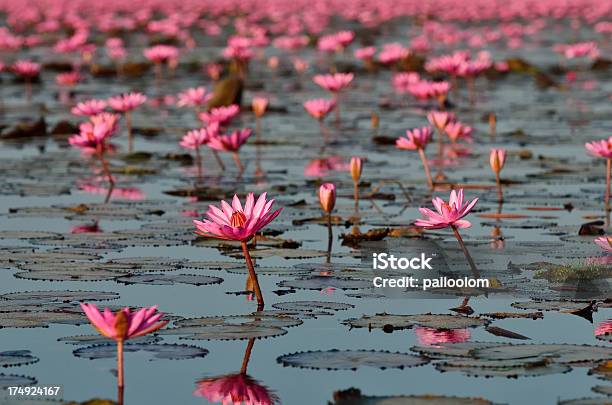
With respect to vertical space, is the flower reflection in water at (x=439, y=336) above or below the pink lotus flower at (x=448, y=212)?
below

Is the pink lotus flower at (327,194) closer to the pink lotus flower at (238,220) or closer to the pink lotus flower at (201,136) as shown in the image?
the pink lotus flower at (238,220)

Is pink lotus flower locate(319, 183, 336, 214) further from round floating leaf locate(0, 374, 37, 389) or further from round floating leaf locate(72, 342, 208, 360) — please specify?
round floating leaf locate(0, 374, 37, 389)

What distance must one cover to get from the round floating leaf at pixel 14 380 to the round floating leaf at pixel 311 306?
1251 millimetres

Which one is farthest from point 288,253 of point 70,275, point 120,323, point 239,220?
point 120,323

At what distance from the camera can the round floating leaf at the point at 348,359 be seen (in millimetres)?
4109

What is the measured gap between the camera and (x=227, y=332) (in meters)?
4.54

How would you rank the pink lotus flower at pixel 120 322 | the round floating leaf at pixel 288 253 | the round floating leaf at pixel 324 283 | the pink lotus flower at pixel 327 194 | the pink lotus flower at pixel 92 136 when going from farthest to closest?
1. the pink lotus flower at pixel 92 136
2. the pink lotus flower at pixel 327 194
3. the round floating leaf at pixel 288 253
4. the round floating leaf at pixel 324 283
5. the pink lotus flower at pixel 120 322

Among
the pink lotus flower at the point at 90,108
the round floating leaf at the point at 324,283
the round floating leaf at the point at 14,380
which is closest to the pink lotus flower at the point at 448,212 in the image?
the round floating leaf at the point at 324,283

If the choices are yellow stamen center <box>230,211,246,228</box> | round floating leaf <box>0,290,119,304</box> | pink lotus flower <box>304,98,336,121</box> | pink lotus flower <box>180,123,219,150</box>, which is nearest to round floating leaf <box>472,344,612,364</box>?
yellow stamen center <box>230,211,246,228</box>

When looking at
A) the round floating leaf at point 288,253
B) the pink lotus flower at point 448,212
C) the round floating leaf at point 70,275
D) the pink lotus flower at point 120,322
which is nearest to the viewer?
the pink lotus flower at point 120,322

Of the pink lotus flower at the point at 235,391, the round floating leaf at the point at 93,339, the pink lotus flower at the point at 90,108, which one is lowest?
the pink lotus flower at the point at 235,391

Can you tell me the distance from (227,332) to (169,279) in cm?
107

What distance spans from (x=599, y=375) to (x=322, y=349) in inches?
34.7

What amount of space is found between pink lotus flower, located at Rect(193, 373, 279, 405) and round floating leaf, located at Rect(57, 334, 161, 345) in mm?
462
